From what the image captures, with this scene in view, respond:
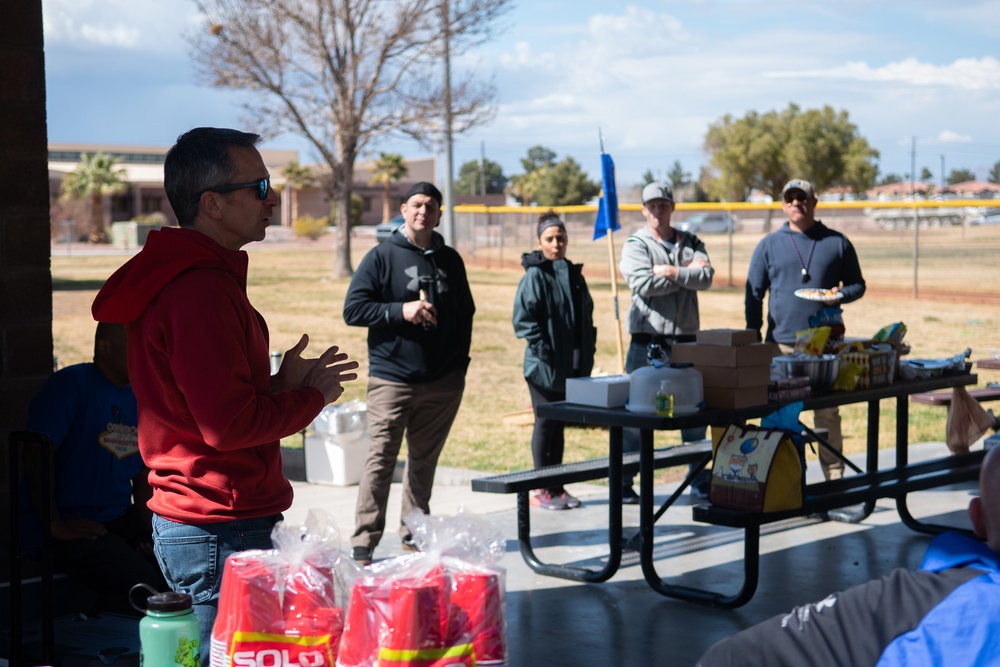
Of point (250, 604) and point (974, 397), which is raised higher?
point (250, 604)

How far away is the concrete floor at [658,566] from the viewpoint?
16.6 feet

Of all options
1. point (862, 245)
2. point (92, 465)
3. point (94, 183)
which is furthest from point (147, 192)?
point (92, 465)

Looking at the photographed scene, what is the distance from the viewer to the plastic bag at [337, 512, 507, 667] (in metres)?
2.19

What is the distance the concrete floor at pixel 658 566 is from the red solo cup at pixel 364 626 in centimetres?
267

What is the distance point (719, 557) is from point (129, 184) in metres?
77.4

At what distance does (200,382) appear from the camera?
8.48 ft

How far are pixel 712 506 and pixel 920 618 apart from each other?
11.2 feet

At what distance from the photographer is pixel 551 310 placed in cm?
715

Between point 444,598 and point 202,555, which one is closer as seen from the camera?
point 444,598

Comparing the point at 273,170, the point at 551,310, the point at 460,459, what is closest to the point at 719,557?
the point at 551,310

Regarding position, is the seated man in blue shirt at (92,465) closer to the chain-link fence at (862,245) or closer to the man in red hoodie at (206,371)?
the man in red hoodie at (206,371)

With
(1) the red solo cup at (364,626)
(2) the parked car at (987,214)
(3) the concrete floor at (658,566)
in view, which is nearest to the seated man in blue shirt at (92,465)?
(3) the concrete floor at (658,566)

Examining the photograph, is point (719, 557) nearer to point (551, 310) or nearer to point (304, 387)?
point (551, 310)

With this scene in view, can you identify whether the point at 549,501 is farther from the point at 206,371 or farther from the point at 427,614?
the point at 427,614
